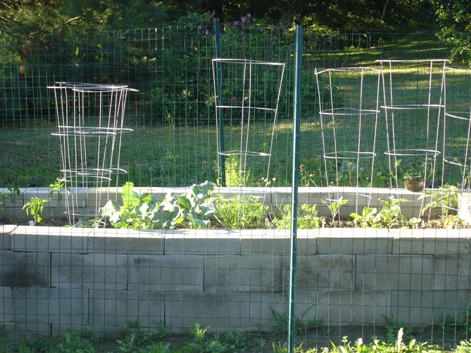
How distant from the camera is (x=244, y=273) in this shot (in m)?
5.18

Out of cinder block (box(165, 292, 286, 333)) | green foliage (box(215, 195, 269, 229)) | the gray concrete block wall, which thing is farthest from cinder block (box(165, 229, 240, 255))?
green foliage (box(215, 195, 269, 229))

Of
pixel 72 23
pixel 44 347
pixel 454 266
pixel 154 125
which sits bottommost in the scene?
pixel 44 347

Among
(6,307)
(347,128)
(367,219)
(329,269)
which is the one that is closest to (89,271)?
(6,307)

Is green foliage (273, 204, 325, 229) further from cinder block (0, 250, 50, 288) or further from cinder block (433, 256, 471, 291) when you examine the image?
cinder block (0, 250, 50, 288)

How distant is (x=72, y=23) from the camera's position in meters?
11.8

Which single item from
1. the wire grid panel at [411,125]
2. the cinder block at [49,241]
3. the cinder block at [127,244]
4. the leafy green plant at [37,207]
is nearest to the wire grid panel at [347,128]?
the wire grid panel at [411,125]

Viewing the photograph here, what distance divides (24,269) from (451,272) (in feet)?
10.5

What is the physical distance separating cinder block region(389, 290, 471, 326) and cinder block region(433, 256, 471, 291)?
0.05m

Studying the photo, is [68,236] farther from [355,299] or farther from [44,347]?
[355,299]

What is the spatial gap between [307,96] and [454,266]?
5103 mm

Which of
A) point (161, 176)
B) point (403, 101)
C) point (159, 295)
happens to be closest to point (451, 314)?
point (159, 295)

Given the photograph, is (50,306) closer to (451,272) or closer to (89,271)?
(89,271)

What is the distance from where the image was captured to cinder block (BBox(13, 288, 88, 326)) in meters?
5.20

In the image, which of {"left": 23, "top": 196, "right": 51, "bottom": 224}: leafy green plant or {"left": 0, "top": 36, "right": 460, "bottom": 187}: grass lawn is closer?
{"left": 23, "top": 196, "right": 51, "bottom": 224}: leafy green plant
